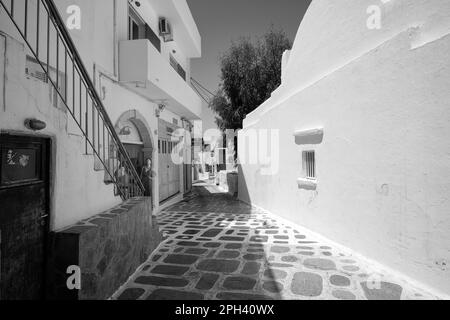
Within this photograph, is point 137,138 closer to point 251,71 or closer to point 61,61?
point 61,61

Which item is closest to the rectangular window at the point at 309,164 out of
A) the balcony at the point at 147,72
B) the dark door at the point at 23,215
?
the balcony at the point at 147,72

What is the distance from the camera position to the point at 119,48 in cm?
649

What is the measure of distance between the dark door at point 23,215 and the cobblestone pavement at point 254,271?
3.73 feet

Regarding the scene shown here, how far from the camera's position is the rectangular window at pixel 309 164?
6953mm

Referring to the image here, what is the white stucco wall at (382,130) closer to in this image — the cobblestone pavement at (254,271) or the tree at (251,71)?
the cobblestone pavement at (254,271)

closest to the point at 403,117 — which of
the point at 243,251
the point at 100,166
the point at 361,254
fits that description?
A: the point at 361,254

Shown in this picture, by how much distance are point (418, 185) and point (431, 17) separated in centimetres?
234

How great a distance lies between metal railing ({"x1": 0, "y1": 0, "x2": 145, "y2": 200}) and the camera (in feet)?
10.00

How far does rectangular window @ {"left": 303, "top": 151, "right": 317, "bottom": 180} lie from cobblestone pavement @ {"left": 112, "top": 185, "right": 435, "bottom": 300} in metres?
1.51

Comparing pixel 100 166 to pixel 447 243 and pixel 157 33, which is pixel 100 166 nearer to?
pixel 447 243

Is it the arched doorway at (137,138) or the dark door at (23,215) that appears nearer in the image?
the dark door at (23,215)

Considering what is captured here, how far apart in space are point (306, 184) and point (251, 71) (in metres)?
11.7

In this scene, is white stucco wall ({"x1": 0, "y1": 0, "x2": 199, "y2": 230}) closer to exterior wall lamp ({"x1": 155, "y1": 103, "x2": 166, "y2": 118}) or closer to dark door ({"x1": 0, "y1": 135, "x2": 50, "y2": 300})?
dark door ({"x1": 0, "y1": 135, "x2": 50, "y2": 300})

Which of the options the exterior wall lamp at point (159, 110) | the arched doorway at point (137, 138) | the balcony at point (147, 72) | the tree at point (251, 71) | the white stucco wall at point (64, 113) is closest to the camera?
the white stucco wall at point (64, 113)
